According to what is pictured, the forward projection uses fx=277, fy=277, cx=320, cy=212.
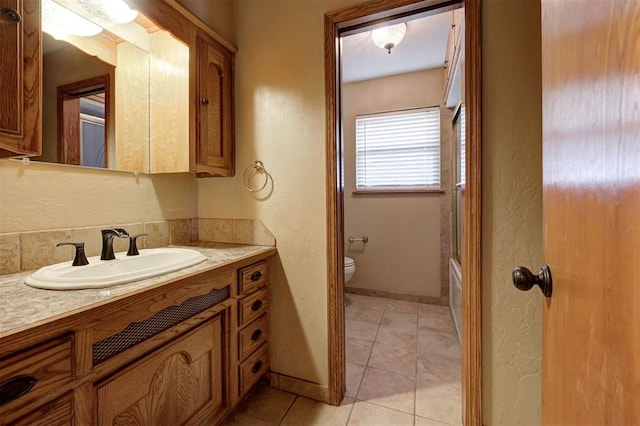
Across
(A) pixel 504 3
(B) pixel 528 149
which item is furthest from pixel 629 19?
(A) pixel 504 3

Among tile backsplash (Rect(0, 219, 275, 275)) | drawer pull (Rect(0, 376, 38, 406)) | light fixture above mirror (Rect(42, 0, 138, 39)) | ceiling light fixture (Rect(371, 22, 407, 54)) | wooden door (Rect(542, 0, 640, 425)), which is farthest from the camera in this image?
ceiling light fixture (Rect(371, 22, 407, 54))

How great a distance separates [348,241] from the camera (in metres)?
3.18

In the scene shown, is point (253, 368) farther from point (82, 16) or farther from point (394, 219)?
point (394, 219)

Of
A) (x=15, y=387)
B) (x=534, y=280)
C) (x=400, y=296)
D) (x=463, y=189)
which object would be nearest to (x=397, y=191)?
(x=400, y=296)

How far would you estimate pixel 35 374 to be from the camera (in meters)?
0.64

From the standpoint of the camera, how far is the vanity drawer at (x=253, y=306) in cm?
138

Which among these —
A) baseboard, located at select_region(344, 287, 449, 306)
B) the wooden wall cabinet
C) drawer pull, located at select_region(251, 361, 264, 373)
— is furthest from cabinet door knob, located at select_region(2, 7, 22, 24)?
baseboard, located at select_region(344, 287, 449, 306)

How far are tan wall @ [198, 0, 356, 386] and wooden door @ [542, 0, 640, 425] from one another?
1.02 m

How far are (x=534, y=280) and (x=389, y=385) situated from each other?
52.0 inches

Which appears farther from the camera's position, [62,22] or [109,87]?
[109,87]

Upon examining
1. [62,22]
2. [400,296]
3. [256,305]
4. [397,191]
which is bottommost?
[400,296]

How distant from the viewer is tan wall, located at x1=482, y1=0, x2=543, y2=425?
1.17m

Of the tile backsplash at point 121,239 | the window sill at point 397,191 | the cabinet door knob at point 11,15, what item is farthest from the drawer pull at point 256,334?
the window sill at point 397,191

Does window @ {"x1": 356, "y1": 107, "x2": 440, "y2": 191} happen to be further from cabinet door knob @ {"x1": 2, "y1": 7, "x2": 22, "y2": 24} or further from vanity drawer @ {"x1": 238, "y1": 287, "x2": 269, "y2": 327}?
cabinet door knob @ {"x1": 2, "y1": 7, "x2": 22, "y2": 24}
